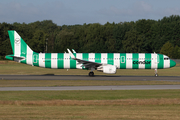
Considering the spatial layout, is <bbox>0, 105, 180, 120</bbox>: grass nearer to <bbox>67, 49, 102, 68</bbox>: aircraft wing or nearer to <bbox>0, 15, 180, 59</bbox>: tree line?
<bbox>67, 49, 102, 68</bbox>: aircraft wing

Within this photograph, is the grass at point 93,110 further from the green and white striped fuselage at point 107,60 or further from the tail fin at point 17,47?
the tail fin at point 17,47

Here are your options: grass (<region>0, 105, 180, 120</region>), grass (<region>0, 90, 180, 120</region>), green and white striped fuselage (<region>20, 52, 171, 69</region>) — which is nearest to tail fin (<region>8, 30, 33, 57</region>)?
green and white striped fuselage (<region>20, 52, 171, 69</region>)

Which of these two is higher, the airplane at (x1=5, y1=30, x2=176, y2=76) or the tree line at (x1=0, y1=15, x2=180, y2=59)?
the tree line at (x1=0, y1=15, x2=180, y2=59)

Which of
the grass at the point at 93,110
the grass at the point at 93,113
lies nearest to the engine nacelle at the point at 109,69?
the grass at the point at 93,110

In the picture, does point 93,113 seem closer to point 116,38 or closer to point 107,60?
point 107,60

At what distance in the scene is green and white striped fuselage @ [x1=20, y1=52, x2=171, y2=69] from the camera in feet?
140

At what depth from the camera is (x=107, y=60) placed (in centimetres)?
4284

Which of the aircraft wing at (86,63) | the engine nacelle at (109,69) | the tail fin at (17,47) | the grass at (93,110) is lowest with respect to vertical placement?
the grass at (93,110)

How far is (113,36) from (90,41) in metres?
12.0

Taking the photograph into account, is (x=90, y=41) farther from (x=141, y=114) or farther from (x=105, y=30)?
(x=141, y=114)

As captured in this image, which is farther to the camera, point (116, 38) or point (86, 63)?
point (116, 38)

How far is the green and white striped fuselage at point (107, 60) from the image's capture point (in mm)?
42750

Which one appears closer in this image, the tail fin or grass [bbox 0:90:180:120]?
grass [bbox 0:90:180:120]

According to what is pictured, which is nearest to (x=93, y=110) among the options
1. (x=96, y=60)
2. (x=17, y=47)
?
(x=96, y=60)
